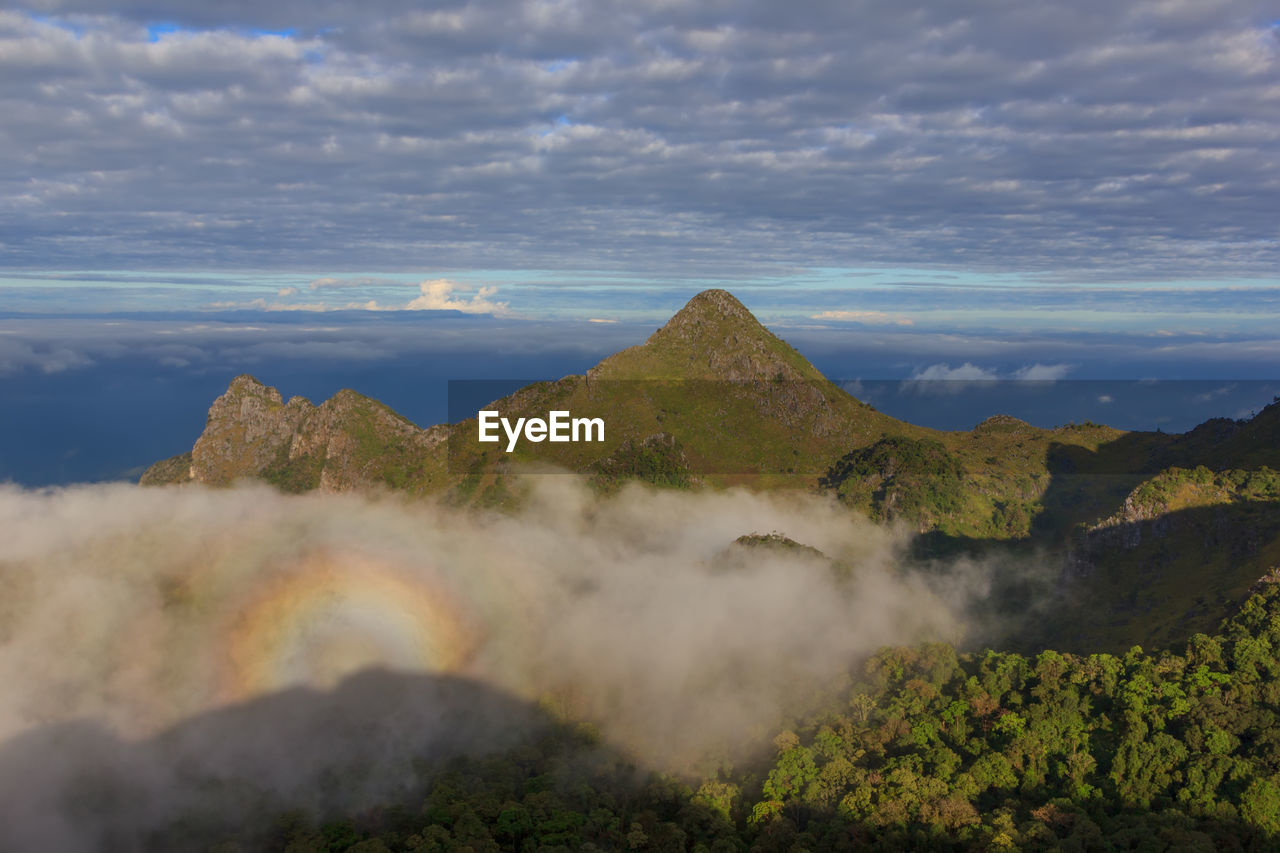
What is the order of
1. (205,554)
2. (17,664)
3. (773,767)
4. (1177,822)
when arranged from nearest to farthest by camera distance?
1. (1177,822)
2. (773,767)
3. (17,664)
4. (205,554)

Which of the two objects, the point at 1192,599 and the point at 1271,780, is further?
the point at 1192,599

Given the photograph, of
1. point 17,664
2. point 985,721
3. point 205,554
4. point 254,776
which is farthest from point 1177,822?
point 205,554

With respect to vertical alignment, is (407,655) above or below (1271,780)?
→ below

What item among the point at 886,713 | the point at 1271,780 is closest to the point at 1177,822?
the point at 1271,780

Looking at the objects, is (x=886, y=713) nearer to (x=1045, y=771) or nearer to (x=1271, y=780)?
(x=1045, y=771)

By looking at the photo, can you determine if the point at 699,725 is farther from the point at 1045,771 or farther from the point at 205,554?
the point at 205,554

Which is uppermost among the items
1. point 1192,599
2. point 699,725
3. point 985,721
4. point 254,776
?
point 1192,599

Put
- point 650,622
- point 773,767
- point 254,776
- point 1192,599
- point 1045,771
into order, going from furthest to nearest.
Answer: point 650,622
point 1192,599
point 254,776
point 773,767
point 1045,771

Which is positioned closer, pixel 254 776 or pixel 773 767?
pixel 773 767

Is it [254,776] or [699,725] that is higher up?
[699,725]

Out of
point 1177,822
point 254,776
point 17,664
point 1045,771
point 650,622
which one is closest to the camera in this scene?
point 1177,822
